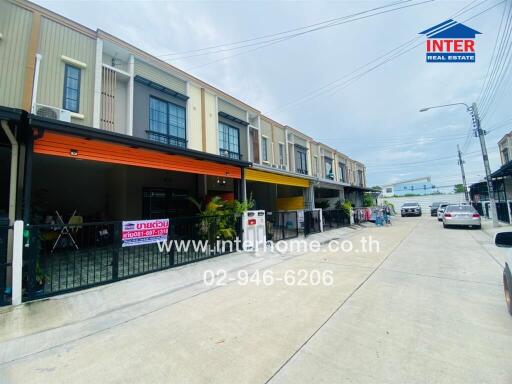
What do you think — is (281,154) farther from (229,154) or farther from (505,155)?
(505,155)

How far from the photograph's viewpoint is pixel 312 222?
13344 millimetres

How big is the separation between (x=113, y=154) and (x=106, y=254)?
364 centimetres

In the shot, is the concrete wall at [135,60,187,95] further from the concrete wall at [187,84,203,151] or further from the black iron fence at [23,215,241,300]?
the black iron fence at [23,215,241,300]

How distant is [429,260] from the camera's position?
711 cm

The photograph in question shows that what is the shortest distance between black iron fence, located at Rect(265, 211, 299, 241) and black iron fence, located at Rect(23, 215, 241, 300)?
236 cm

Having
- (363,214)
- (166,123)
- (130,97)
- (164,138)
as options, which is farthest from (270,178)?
(363,214)

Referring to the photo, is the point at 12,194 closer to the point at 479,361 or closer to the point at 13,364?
the point at 13,364

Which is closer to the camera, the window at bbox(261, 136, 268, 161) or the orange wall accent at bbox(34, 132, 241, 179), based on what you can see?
the orange wall accent at bbox(34, 132, 241, 179)

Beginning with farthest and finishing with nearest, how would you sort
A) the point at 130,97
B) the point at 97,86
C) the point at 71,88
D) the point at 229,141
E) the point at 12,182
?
the point at 229,141 < the point at 130,97 < the point at 97,86 < the point at 71,88 < the point at 12,182

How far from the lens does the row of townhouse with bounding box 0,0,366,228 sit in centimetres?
507

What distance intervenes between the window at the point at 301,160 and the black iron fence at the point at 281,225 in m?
8.25

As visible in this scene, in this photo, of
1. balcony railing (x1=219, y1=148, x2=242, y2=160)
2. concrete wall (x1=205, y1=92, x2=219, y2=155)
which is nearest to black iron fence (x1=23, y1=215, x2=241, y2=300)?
concrete wall (x1=205, y1=92, x2=219, y2=155)

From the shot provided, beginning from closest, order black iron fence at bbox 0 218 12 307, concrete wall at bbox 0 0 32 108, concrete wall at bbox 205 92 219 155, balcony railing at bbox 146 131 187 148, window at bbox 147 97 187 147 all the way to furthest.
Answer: black iron fence at bbox 0 218 12 307
concrete wall at bbox 0 0 32 108
balcony railing at bbox 146 131 187 148
window at bbox 147 97 187 147
concrete wall at bbox 205 92 219 155

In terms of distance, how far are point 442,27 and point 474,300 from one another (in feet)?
32.4
